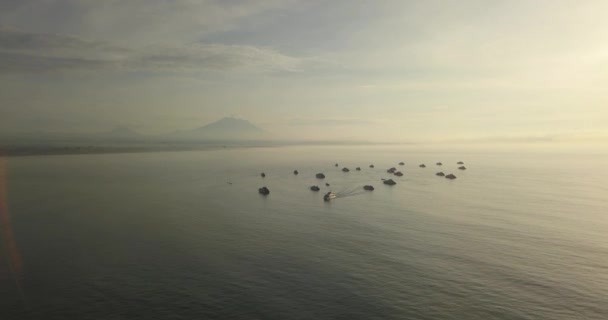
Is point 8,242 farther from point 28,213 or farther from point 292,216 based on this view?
point 292,216

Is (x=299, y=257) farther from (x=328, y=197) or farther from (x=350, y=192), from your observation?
(x=350, y=192)

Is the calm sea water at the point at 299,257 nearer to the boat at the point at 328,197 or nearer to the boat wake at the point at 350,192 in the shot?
the boat at the point at 328,197

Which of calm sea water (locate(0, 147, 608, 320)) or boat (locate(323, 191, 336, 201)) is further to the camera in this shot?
boat (locate(323, 191, 336, 201))

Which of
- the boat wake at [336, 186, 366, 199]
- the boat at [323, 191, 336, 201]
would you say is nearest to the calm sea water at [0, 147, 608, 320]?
the boat at [323, 191, 336, 201]

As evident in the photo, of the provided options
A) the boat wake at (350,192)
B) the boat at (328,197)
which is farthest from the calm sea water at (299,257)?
the boat wake at (350,192)

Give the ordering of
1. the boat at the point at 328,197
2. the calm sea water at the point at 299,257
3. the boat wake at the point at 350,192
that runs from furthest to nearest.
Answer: the boat wake at the point at 350,192 → the boat at the point at 328,197 → the calm sea water at the point at 299,257

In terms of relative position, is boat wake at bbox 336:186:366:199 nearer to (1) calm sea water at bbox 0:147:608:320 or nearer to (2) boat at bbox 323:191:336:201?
(2) boat at bbox 323:191:336:201

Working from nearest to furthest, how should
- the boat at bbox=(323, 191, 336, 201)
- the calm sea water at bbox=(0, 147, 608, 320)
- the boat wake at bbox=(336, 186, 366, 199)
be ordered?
the calm sea water at bbox=(0, 147, 608, 320) → the boat at bbox=(323, 191, 336, 201) → the boat wake at bbox=(336, 186, 366, 199)

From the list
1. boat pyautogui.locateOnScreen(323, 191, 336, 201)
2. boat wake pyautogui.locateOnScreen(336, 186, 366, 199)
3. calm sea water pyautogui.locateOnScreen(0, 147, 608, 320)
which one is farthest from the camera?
boat wake pyautogui.locateOnScreen(336, 186, 366, 199)

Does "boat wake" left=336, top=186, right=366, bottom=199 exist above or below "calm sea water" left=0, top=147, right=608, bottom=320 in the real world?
above

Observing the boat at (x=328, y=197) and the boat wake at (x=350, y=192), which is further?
the boat wake at (x=350, y=192)

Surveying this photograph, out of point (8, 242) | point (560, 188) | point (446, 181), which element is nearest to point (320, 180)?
point (446, 181)
